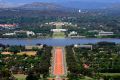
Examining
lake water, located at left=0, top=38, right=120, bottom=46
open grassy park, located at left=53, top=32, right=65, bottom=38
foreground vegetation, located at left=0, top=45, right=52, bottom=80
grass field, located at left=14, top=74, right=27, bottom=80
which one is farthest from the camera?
open grassy park, located at left=53, top=32, right=65, bottom=38

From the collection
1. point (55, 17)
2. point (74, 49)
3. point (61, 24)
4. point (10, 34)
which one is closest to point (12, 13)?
point (55, 17)

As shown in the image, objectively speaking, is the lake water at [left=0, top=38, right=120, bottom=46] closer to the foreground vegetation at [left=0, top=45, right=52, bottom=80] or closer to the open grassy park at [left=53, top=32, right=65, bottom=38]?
the open grassy park at [left=53, top=32, right=65, bottom=38]

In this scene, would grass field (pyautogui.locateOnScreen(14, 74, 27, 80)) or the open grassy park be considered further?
the open grassy park

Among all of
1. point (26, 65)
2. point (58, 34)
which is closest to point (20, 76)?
point (26, 65)

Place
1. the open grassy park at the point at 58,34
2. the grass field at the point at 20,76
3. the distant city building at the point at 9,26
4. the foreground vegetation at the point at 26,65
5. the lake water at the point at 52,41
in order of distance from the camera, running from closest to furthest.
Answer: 1. the grass field at the point at 20,76
2. the foreground vegetation at the point at 26,65
3. the lake water at the point at 52,41
4. the open grassy park at the point at 58,34
5. the distant city building at the point at 9,26

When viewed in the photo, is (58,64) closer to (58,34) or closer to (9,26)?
(58,34)

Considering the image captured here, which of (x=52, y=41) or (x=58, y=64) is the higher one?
(x=58, y=64)

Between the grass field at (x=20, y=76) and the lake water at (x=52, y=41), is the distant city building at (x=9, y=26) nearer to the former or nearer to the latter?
the lake water at (x=52, y=41)

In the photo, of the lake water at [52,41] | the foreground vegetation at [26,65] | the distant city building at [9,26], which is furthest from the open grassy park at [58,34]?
the foreground vegetation at [26,65]

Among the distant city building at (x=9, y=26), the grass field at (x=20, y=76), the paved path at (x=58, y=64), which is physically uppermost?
the grass field at (x=20, y=76)

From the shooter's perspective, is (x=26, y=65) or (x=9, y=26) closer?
(x=26, y=65)

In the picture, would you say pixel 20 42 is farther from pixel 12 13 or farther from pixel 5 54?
pixel 12 13

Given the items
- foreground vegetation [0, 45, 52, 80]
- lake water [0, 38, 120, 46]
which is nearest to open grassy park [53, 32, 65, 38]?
lake water [0, 38, 120, 46]
